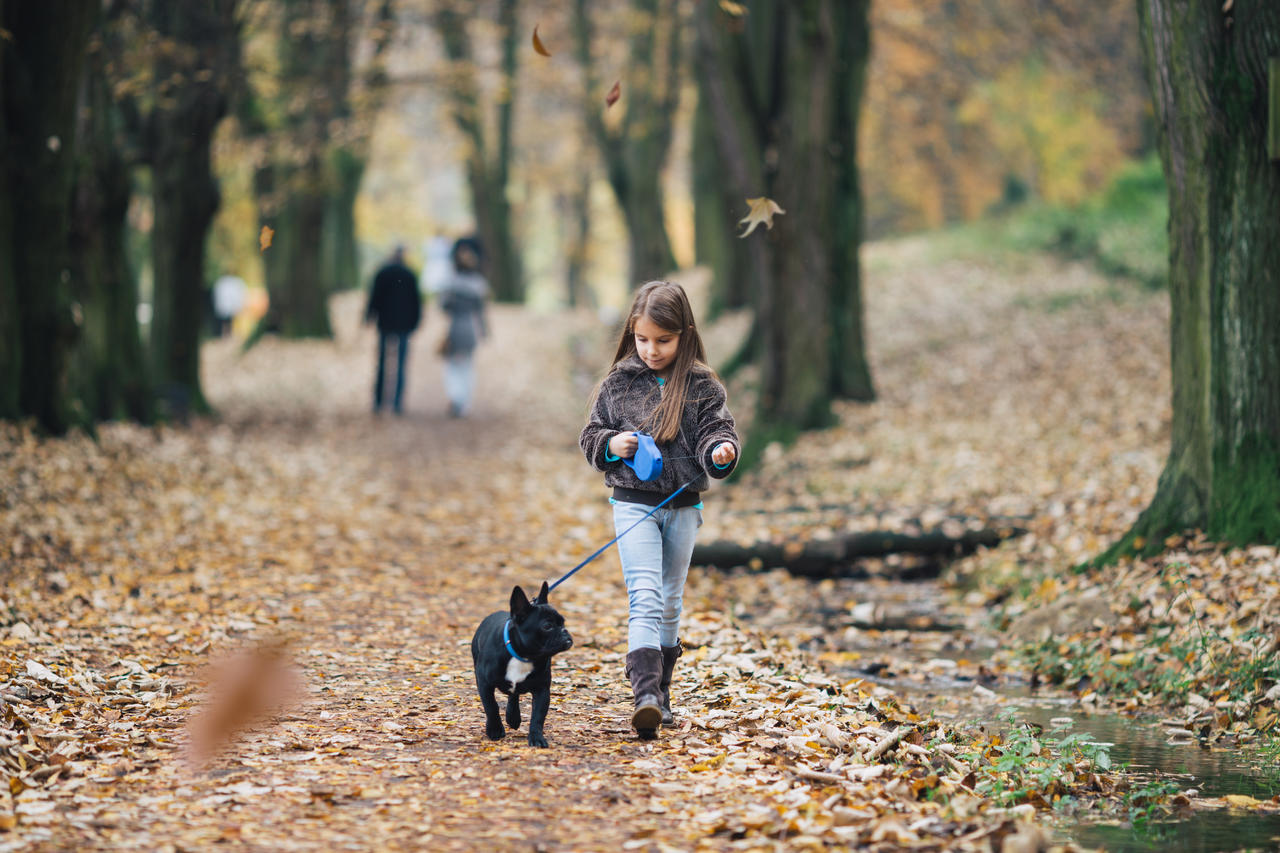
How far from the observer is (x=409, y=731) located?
16.5ft

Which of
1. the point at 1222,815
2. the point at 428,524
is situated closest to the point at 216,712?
the point at 1222,815

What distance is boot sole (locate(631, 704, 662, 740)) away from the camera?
474 cm

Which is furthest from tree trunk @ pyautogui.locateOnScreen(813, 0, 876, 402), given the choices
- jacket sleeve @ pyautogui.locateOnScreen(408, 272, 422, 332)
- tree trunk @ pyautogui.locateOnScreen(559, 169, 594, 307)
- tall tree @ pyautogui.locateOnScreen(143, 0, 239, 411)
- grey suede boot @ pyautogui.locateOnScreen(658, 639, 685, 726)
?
tree trunk @ pyautogui.locateOnScreen(559, 169, 594, 307)

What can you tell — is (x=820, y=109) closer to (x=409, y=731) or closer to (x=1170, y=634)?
(x=1170, y=634)

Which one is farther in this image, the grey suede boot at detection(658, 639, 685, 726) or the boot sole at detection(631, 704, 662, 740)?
the grey suede boot at detection(658, 639, 685, 726)

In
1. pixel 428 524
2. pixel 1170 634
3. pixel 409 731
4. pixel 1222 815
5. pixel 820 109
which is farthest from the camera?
pixel 820 109

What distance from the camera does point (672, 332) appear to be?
4.82 metres

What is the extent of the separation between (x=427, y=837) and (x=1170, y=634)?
4.27 metres

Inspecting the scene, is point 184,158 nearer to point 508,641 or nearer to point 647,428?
point 647,428

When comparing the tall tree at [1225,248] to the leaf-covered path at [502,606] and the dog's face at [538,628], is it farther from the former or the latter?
the dog's face at [538,628]

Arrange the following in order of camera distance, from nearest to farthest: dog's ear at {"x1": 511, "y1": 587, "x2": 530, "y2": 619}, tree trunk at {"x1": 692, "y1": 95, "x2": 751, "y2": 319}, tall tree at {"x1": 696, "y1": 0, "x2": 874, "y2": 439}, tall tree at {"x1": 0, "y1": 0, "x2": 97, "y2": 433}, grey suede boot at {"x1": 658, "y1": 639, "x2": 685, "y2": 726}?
dog's ear at {"x1": 511, "y1": 587, "x2": 530, "y2": 619}, grey suede boot at {"x1": 658, "y1": 639, "x2": 685, "y2": 726}, tall tree at {"x1": 0, "y1": 0, "x2": 97, "y2": 433}, tall tree at {"x1": 696, "y1": 0, "x2": 874, "y2": 439}, tree trunk at {"x1": 692, "y1": 95, "x2": 751, "y2": 319}

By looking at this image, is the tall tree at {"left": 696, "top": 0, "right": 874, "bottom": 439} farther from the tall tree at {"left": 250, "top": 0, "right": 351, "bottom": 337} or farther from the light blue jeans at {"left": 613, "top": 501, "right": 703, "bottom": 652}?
the light blue jeans at {"left": 613, "top": 501, "right": 703, "bottom": 652}

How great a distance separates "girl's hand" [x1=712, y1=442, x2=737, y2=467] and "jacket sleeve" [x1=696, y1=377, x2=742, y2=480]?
30 mm

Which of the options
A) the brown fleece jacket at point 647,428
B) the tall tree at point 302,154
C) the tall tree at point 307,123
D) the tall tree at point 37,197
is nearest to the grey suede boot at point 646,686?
the brown fleece jacket at point 647,428
